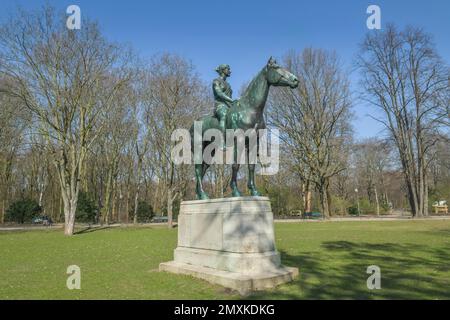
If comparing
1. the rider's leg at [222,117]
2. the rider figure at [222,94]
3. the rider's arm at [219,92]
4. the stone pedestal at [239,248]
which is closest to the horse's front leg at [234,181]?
the rider's leg at [222,117]

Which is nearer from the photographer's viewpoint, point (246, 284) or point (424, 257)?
point (246, 284)

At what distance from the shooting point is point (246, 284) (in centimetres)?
732

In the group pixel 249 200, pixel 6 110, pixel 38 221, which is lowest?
pixel 38 221

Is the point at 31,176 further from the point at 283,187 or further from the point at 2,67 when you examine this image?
the point at 283,187

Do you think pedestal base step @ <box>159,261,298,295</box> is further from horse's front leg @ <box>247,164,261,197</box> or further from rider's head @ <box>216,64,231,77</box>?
rider's head @ <box>216,64,231,77</box>

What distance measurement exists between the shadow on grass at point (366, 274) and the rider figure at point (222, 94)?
420 centimetres

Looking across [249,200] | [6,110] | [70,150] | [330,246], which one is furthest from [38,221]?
[249,200]

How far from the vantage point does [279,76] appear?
8914 millimetres

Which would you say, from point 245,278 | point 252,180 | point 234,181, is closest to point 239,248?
point 245,278

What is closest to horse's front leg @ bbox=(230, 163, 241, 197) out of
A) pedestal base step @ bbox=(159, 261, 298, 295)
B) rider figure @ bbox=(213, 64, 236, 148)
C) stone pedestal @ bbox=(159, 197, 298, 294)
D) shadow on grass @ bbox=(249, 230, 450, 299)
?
stone pedestal @ bbox=(159, 197, 298, 294)

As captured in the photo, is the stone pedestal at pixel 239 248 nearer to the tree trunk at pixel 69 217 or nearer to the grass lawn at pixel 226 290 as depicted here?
the grass lawn at pixel 226 290

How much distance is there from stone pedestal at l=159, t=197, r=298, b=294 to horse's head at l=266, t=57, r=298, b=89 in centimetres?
276

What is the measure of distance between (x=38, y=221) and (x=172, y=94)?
71.5 feet

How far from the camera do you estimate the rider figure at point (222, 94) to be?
971cm
